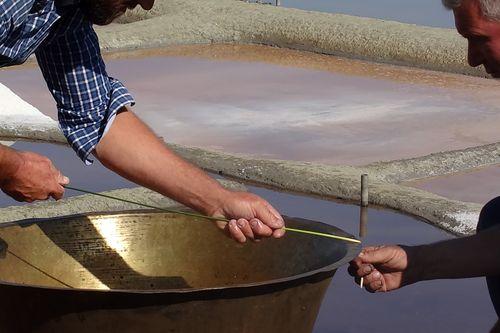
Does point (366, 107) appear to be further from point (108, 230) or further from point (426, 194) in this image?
point (108, 230)

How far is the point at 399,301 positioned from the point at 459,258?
1161mm

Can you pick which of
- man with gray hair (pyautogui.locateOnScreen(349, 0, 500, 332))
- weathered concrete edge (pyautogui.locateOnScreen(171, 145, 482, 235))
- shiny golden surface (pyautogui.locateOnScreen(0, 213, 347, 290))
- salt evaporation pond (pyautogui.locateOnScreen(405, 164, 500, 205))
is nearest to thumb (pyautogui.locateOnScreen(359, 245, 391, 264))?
man with gray hair (pyautogui.locateOnScreen(349, 0, 500, 332))

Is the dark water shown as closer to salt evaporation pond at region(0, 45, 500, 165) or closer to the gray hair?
salt evaporation pond at region(0, 45, 500, 165)

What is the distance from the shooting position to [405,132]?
21.5ft

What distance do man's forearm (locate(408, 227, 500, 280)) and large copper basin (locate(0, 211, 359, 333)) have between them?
19cm

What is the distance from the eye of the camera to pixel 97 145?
3.34 m

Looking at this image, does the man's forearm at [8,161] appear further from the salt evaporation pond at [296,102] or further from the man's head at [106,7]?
the salt evaporation pond at [296,102]

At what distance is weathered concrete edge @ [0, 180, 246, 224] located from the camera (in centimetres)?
504

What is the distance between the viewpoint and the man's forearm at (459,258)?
10.4 ft

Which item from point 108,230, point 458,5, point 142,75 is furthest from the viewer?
point 142,75

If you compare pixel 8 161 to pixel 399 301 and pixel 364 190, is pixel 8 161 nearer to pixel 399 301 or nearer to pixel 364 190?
pixel 399 301

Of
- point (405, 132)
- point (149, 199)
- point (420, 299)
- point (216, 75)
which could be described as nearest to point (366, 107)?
point (405, 132)

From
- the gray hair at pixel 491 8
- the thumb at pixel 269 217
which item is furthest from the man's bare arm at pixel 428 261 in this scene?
the gray hair at pixel 491 8

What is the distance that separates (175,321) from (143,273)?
795 mm
